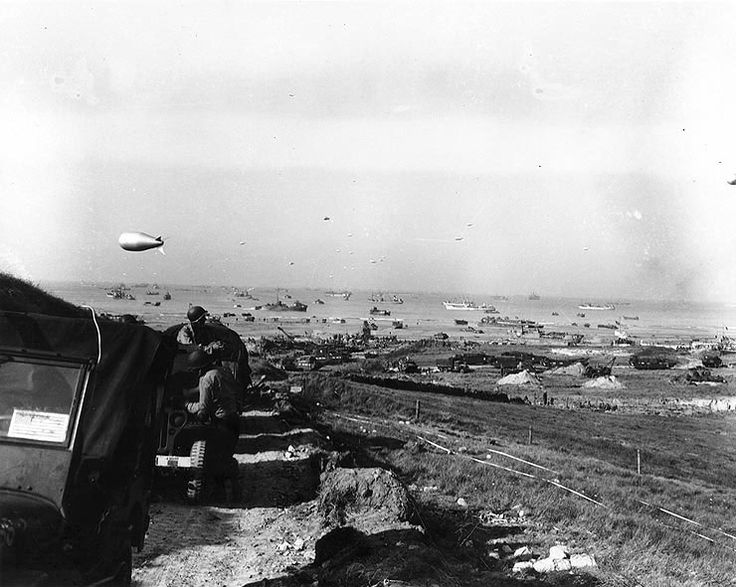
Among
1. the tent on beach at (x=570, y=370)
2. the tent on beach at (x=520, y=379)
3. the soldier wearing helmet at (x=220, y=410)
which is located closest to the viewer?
the soldier wearing helmet at (x=220, y=410)

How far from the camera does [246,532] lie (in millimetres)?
9758

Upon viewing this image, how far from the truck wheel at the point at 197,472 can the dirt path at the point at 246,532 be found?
0.58 feet

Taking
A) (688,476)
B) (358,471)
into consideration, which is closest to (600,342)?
(688,476)

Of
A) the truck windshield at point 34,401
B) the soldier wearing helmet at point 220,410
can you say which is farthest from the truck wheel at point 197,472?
the truck windshield at point 34,401

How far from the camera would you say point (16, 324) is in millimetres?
5465

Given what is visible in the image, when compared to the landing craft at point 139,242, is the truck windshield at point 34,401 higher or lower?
lower

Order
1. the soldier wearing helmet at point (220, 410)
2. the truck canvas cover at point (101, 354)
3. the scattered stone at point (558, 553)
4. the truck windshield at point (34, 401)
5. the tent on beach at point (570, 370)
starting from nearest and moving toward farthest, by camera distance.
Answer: the truck windshield at point (34, 401)
the truck canvas cover at point (101, 354)
the scattered stone at point (558, 553)
the soldier wearing helmet at point (220, 410)
the tent on beach at point (570, 370)

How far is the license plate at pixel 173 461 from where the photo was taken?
30.9 feet

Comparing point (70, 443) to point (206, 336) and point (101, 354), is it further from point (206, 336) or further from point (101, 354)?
point (206, 336)

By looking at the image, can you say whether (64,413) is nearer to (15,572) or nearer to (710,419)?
(15,572)

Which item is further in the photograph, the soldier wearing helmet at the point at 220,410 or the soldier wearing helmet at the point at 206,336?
the soldier wearing helmet at the point at 206,336

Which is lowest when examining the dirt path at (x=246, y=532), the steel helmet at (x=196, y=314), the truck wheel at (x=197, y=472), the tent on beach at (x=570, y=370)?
the tent on beach at (x=570, y=370)

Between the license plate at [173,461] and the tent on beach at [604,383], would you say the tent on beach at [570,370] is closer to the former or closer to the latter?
the tent on beach at [604,383]

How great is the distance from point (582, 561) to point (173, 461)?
5.48 metres
